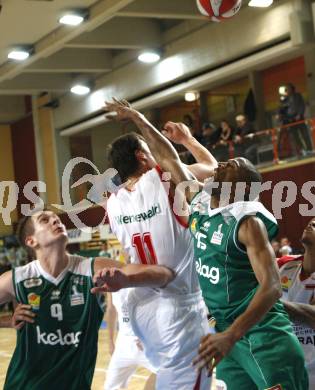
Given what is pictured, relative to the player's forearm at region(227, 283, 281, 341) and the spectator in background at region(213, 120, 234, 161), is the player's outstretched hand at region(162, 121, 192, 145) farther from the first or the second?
the spectator in background at region(213, 120, 234, 161)

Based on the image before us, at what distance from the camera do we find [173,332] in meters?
4.11

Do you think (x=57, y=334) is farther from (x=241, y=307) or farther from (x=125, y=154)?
(x=125, y=154)

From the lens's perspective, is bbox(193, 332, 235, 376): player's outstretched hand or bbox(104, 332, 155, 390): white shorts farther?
bbox(104, 332, 155, 390): white shorts

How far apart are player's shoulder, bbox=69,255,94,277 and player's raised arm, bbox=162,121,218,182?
1.03 m

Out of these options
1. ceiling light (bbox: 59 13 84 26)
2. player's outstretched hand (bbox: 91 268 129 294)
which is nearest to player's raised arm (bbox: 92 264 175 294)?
player's outstretched hand (bbox: 91 268 129 294)

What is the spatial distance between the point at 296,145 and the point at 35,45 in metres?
6.84

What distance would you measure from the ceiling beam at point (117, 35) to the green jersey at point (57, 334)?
44.0ft

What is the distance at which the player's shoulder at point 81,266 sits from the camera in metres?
3.87

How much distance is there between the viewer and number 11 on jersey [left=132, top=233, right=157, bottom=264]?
4.20 meters

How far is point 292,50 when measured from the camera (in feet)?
47.5

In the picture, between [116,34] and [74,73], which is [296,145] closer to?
[116,34]

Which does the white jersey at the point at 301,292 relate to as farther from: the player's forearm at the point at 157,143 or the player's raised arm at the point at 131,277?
the player's forearm at the point at 157,143

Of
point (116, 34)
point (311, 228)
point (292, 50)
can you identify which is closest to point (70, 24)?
point (116, 34)

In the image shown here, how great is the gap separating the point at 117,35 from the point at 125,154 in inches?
512
